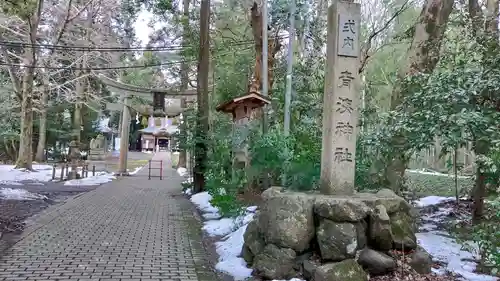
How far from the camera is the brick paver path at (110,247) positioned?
5398 mm

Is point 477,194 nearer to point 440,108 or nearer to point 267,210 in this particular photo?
point 440,108

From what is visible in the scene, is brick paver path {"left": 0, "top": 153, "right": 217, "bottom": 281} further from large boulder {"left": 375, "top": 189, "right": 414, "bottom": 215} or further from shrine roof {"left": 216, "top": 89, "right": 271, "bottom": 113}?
shrine roof {"left": 216, "top": 89, "right": 271, "bottom": 113}

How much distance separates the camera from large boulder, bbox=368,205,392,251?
5.07m

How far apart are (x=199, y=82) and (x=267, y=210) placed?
→ 952cm

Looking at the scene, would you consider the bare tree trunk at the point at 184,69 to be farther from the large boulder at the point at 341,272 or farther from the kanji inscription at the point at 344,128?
the large boulder at the point at 341,272

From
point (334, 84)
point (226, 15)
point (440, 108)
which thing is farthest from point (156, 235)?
point (226, 15)

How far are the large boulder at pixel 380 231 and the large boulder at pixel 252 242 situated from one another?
1371 millimetres

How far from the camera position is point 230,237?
24.5 ft

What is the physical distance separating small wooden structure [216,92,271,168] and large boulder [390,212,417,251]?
18.5 feet

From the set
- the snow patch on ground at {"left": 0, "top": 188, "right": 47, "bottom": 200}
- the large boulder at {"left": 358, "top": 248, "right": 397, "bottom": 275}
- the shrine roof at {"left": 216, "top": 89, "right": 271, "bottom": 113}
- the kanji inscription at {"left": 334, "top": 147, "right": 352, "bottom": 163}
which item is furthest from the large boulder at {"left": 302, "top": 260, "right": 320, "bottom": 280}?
the snow patch on ground at {"left": 0, "top": 188, "right": 47, "bottom": 200}

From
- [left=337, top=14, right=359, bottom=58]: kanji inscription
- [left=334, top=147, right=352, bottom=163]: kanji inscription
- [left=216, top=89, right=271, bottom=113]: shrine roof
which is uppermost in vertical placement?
[left=337, top=14, right=359, bottom=58]: kanji inscription

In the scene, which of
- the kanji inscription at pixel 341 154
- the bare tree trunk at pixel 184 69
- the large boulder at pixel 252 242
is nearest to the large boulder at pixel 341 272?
the large boulder at pixel 252 242

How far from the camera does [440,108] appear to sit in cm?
627

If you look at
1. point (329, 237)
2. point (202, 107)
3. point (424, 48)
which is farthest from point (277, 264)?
point (202, 107)
